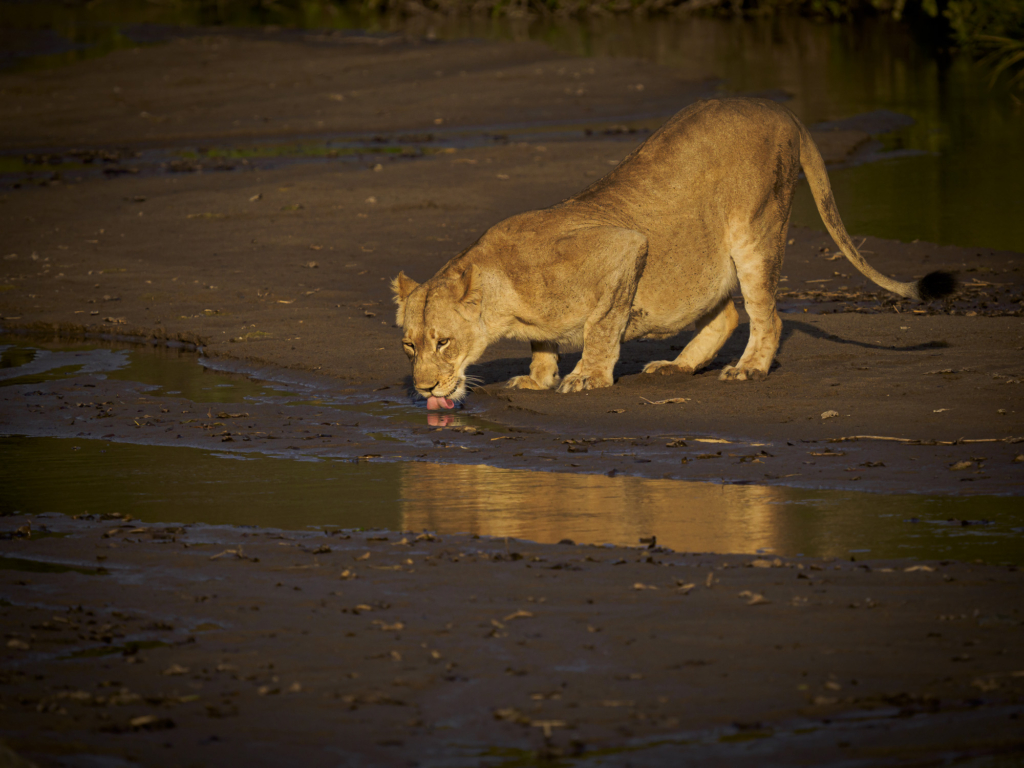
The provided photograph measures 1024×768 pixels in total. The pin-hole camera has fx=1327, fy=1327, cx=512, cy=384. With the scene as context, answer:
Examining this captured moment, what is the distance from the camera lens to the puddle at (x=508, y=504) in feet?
19.1

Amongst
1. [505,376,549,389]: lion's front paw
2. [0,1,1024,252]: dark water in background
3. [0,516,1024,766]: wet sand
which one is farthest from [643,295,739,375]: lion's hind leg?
[0,1,1024,252]: dark water in background

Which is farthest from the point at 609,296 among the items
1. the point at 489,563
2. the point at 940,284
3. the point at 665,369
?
the point at 489,563

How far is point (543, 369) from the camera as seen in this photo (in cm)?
905

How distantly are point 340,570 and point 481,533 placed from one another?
801 millimetres

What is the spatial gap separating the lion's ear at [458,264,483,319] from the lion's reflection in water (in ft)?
4.55

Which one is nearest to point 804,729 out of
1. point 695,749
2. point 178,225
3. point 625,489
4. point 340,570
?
point 695,749

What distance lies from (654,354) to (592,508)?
12.6ft

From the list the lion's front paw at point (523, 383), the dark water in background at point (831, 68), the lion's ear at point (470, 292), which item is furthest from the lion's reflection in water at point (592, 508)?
the dark water in background at point (831, 68)

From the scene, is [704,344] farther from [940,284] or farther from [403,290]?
[403,290]

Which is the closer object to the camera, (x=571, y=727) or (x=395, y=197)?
(x=571, y=727)

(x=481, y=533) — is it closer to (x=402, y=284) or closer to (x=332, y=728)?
(x=332, y=728)

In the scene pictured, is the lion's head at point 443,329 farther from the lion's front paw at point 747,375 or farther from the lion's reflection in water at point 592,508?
the lion's front paw at point 747,375

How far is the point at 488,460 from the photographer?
7.47m

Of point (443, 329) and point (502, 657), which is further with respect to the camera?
point (443, 329)
